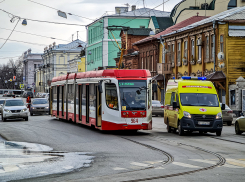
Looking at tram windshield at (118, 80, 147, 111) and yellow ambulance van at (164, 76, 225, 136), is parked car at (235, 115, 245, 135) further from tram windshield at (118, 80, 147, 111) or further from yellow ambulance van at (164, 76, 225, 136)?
tram windshield at (118, 80, 147, 111)

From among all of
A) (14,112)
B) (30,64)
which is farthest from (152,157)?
(30,64)

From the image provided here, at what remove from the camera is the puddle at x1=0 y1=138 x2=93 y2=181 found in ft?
35.7

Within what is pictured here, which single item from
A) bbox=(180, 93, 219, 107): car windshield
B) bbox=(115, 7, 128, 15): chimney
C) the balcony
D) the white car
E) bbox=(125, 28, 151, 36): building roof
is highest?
bbox=(115, 7, 128, 15): chimney

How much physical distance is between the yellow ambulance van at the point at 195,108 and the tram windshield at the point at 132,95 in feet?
4.64

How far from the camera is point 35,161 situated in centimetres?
1291

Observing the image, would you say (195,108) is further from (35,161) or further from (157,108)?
(157,108)

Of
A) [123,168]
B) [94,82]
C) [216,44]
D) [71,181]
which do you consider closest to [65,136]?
[94,82]

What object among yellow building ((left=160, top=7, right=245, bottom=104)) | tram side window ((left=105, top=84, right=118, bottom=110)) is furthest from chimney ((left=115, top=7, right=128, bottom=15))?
tram side window ((left=105, top=84, right=118, bottom=110))

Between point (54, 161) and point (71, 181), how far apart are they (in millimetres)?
3278

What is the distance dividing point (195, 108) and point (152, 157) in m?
8.15

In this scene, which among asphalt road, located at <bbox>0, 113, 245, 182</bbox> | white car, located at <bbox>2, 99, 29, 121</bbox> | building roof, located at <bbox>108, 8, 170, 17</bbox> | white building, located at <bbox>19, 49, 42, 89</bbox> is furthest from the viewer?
white building, located at <bbox>19, 49, 42, 89</bbox>

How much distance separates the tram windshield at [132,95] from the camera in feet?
70.9

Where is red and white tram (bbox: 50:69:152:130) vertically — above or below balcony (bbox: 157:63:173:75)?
below

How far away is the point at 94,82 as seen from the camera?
23797 millimetres
